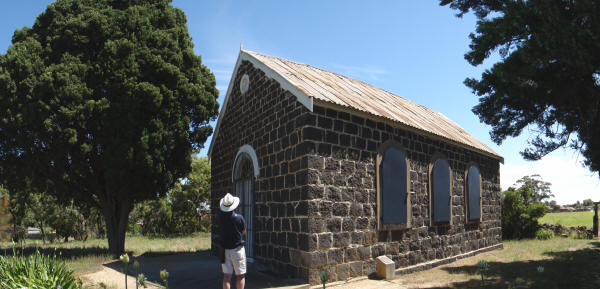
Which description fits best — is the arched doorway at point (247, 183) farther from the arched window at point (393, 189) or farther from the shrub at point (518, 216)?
the shrub at point (518, 216)

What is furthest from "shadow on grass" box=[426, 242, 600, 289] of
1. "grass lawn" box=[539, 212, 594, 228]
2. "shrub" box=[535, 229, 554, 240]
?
"grass lawn" box=[539, 212, 594, 228]

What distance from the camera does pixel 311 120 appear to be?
7.93 m

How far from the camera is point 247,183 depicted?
36.2 ft

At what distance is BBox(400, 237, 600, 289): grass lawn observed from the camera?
8.07 meters

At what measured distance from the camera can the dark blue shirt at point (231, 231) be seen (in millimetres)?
6605

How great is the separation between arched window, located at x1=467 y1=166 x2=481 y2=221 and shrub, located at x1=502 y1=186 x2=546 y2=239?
19.4 ft

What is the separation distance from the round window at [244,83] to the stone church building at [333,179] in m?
0.03

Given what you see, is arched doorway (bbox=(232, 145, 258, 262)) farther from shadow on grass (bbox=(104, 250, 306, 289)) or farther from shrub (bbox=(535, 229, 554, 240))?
shrub (bbox=(535, 229, 554, 240))

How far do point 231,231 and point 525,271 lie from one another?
7.17 meters

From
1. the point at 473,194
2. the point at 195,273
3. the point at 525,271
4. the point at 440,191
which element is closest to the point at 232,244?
the point at 195,273

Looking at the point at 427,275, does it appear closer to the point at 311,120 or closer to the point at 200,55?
the point at 311,120

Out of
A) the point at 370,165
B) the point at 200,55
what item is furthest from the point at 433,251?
the point at 200,55

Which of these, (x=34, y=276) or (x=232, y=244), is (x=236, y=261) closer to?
(x=232, y=244)

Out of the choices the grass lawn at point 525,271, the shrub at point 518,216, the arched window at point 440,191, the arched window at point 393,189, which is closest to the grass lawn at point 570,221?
the shrub at point 518,216
